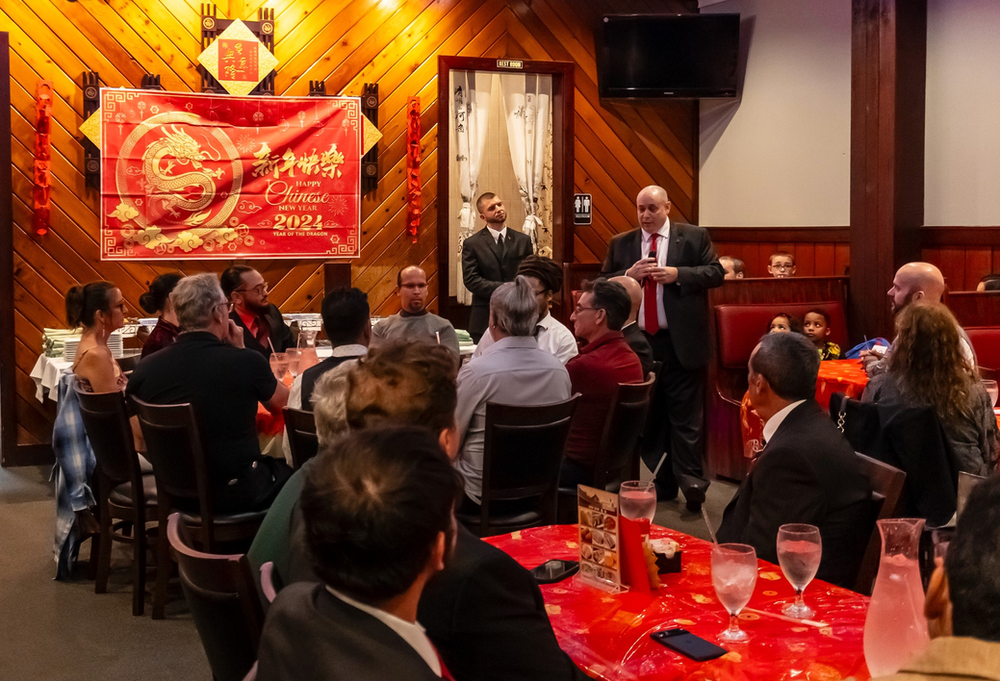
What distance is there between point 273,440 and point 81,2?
408 centimetres

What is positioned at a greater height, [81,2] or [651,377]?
[81,2]

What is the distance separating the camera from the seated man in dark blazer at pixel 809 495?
2609 millimetres

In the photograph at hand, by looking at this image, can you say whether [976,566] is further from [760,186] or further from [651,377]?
[760,186]

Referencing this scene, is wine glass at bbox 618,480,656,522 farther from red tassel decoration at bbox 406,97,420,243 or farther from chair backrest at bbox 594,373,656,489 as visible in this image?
red tassel decoration at bbox 406,97,420,243

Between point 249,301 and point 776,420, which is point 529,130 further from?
point 776,420

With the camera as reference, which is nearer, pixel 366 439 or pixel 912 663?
pixel 912 663

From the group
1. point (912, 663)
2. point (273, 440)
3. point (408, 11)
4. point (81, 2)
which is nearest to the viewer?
point (912, 663)

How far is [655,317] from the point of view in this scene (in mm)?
5953

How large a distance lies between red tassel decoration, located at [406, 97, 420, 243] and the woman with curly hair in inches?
189

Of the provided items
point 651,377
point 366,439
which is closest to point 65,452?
point 651,377

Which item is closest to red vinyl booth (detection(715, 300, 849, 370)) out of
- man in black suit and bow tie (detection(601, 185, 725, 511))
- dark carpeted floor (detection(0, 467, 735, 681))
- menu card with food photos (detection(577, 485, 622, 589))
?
man in black suit and bow tie (detection(601, 185, 725, 511))

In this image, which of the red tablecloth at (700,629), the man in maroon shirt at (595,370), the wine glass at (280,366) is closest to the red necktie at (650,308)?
the man in maroon shirt at (595,370)

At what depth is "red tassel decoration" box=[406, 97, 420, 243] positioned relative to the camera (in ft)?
26.0

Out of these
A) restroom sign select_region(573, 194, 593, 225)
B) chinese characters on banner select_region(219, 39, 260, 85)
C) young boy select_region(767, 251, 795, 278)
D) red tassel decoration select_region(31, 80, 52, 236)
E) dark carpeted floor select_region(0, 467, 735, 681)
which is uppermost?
chinese characters on banner select_region(219, 39, 260, 85)
